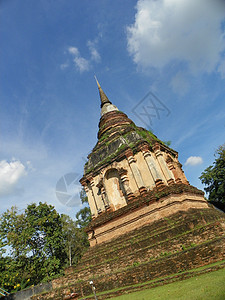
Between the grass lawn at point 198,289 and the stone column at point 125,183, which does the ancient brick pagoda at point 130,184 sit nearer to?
the stone column at point 125,183

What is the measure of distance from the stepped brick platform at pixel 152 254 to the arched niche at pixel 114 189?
3.31 metres

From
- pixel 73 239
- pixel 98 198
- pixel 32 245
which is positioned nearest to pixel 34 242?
pixel 32 245

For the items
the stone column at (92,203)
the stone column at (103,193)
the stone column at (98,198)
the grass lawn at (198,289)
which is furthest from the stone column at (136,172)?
the grass lawn at (198,289)

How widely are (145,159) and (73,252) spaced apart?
25.9 m

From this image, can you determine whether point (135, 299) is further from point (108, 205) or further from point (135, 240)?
point (108, 205)

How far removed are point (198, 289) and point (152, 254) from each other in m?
4.18

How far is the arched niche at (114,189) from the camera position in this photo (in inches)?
619

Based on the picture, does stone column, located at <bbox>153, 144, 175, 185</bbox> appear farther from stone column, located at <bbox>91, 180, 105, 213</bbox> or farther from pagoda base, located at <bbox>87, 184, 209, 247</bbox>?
stone column, located at <bbox>91, 180, 105, 213</bbox>

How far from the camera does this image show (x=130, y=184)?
15.2m

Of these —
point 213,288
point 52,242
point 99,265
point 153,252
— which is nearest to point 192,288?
point 213,288

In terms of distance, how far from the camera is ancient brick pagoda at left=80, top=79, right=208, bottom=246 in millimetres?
12781

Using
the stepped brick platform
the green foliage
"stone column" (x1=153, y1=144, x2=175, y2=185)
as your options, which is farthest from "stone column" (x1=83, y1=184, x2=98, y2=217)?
the green foliage

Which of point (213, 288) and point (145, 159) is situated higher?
point (145, 159)

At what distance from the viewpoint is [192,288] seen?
5.73 metres
